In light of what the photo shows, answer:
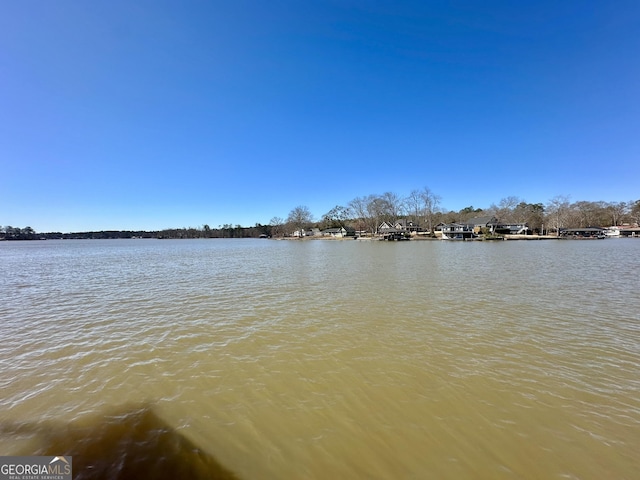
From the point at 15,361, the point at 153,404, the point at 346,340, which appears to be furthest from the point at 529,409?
the point at 15,361

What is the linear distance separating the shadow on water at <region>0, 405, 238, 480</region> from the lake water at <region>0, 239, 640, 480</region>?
0.02 metres

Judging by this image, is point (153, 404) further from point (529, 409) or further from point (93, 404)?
point (529, 409)

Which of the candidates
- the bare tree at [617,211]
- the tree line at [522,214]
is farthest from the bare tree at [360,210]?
the bare tree at [617,211]

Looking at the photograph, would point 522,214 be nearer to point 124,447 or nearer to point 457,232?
point 457,232

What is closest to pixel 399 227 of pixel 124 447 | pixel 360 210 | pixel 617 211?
pixel 360 210

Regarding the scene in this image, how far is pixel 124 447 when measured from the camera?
11.3 ft

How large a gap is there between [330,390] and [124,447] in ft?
9.72

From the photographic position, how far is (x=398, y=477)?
2.97 m

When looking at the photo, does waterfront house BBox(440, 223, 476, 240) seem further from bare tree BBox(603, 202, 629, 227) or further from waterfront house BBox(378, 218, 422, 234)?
bare tree BBox(603, 202, 629, 227)

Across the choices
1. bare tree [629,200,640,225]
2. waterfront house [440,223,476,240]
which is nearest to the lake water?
waterfront house [440,223,476,240]

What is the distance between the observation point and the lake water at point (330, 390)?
3.24m

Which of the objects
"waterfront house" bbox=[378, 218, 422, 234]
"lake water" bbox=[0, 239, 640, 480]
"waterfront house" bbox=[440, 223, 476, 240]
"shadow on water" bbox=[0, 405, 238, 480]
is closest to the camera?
"shadow on water" bbox=[0, 405, 238, 480]

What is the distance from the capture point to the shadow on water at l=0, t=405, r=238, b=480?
307 centimetres

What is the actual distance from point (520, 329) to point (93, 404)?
9.81 metres
